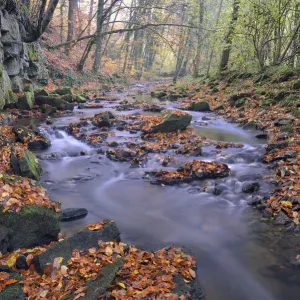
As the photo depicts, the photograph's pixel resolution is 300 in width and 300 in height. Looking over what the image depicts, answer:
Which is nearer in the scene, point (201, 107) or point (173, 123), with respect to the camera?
point (173, 123)

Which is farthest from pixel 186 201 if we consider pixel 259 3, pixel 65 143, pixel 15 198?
pixel 259 3

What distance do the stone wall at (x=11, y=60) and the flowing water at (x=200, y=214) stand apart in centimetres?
383

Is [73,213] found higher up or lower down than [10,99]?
lower down

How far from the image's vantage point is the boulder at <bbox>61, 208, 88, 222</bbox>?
575cm

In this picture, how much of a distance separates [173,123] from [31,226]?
7586 mm

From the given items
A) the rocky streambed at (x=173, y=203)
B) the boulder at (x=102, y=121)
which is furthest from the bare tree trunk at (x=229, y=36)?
the boulder at (x=102, y=121)

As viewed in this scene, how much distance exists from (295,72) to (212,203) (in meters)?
11.1

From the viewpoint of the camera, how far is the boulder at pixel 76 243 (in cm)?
384

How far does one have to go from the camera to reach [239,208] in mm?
6418

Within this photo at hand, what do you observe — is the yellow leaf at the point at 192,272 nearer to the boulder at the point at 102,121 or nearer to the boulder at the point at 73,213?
the boulder at the point at 73,213

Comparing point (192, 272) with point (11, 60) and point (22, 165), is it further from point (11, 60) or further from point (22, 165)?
point (11, 60)

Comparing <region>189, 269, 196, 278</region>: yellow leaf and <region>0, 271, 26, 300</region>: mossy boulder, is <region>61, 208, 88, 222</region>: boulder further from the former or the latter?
<region>189, 269, 196, 278</region>: yellow leaf

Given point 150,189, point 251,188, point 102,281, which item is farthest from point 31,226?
point 251,188

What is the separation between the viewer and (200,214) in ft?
20.9
